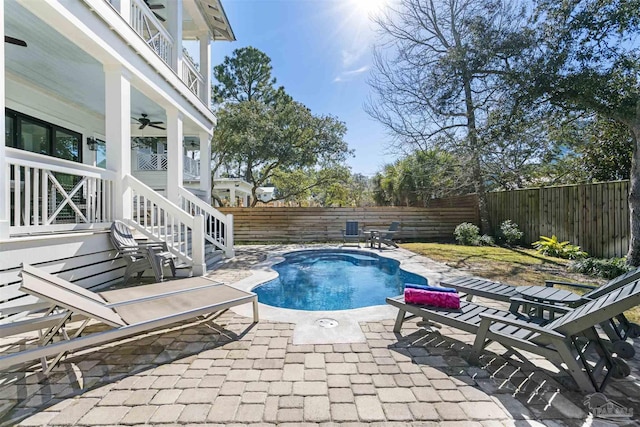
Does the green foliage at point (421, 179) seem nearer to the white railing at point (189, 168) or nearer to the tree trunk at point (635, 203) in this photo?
the tree trunk at point (635, 203)

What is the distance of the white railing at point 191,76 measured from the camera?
26.1 ft

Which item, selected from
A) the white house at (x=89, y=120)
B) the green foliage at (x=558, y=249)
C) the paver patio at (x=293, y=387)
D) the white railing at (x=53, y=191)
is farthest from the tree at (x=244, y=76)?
the paver patio at (x=293, y=387)

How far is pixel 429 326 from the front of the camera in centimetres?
355

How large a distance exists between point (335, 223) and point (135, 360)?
10935mm

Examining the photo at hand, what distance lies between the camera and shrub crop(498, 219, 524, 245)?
10659 millimetres

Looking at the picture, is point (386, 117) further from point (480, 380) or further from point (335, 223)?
point (480, 380)

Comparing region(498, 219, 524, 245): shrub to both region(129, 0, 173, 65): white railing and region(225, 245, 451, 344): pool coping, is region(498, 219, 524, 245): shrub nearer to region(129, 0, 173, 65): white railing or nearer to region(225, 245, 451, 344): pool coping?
region(225, 245, 451, 344): pool coping

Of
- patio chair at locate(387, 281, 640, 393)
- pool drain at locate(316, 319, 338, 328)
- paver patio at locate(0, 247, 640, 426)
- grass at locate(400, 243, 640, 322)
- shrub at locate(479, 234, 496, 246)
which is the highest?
patio chair at locate(387, 281, 640, 393)

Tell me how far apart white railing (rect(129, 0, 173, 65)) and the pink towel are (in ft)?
22.1

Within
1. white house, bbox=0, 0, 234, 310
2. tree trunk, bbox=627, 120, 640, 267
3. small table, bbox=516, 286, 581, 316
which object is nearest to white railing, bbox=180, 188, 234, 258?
white house, bbox=0, 0, 234, 310

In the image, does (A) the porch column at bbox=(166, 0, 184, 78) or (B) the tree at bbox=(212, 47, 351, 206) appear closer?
(A) the porch column at bbox=(166, 0, 184, 78)

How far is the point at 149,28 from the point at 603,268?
456 inches

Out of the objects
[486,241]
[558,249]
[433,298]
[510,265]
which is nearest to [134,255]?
[433,298]
